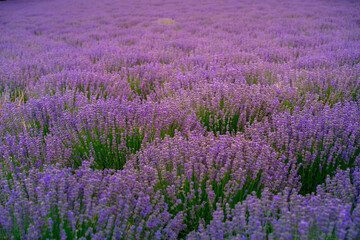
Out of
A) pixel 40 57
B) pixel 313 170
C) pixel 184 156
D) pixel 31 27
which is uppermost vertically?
pixel 31 27

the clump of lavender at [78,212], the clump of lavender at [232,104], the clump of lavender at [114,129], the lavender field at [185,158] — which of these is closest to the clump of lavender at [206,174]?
the lavender field at [185,158]

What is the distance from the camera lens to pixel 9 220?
1.05 meters

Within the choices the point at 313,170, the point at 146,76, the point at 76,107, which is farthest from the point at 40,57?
the point at 313,170

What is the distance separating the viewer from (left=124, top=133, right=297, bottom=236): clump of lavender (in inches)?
55.9

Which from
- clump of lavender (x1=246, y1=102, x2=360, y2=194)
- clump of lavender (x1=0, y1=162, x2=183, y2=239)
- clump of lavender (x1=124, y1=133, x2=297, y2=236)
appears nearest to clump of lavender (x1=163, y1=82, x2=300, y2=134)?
clump of lavender (x1=246, y1=102, x2=360, y2=194)

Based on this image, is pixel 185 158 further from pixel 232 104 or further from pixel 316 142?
pixel 232 104

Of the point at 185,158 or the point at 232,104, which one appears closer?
the point at 185,158

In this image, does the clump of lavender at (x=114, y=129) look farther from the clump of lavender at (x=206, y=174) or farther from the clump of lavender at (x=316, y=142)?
the clump of lavender at (x=316, y=142)

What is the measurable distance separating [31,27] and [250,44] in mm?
7718

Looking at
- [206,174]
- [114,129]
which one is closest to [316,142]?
[206,174]

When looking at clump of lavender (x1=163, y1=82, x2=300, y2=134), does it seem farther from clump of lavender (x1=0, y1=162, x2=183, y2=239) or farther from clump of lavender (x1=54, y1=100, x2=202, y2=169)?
clump of lavender (x1=0, y1=162, x2=183, y2=239)

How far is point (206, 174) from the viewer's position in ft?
5.05

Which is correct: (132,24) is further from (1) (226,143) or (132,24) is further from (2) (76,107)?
(1) (226,143)

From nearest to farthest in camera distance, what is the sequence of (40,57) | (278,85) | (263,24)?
(278,85) → (40,57) → (263,24)
